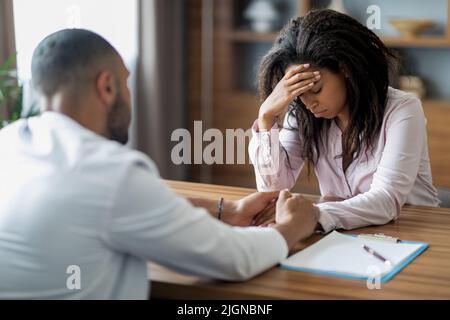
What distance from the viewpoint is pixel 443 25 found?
4461 millimetres

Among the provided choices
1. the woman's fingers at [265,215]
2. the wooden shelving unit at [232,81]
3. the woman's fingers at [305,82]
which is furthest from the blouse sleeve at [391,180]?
the wooden shelving unit at [232,81]

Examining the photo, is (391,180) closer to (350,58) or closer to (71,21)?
(350,58)

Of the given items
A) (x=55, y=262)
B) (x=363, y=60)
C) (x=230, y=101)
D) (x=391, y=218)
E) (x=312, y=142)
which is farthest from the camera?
(x=230, y=101)

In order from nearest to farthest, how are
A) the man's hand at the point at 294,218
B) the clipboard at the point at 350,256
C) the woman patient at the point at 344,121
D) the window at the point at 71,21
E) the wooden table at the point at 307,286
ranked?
1. the wooden table at the point at 307,286
2. the clipboard at the point at 350,256
3. the man's hand at the point at 294,218
4. the woman patient at the point at 344,121
5. the window at the point at 71,21

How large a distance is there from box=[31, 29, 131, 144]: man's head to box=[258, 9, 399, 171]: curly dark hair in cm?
77

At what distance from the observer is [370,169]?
2186mm

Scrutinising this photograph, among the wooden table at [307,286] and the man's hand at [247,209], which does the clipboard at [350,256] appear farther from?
Result: the man's hand at [247,209]

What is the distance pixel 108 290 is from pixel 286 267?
39 centimetres

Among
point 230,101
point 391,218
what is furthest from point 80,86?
point 230,101

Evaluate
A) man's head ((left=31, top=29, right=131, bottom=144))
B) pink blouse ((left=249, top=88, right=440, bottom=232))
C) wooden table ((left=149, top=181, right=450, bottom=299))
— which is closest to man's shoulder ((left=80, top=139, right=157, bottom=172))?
man's head ((left=31, top=29, right=131, bottom=144))

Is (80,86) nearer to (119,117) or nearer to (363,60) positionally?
(119,117)

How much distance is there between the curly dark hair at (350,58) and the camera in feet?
6.90

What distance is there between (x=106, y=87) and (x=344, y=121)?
3.29 feet

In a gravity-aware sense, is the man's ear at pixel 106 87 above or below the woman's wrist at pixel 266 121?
above
